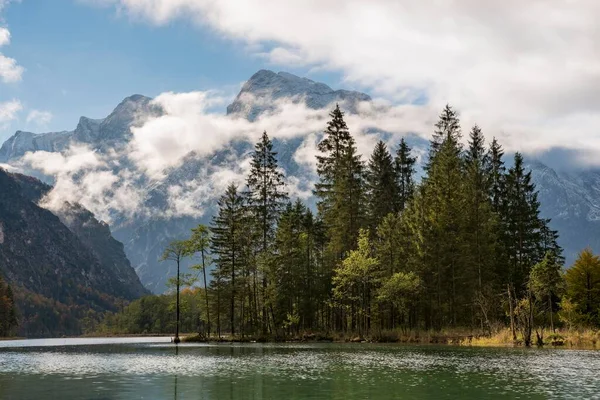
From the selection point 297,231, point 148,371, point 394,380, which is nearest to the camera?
point 394,380

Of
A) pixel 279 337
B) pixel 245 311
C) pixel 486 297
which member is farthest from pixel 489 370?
pixel 245 311

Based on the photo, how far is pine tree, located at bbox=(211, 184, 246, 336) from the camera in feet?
302

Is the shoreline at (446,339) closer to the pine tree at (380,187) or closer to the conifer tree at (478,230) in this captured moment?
the conifer tree at (478,230)

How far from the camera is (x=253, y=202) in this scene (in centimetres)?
9638

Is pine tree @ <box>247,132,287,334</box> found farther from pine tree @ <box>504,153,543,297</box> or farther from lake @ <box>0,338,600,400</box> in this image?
lake @ <box>0,338,600,400</box>

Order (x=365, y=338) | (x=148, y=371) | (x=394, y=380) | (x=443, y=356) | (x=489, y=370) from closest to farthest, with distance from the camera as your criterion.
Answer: (x=394, y=380) < (x=489, y=370) < (x=148, y=371) < (x=443, y=356) < (x=365, y=338)

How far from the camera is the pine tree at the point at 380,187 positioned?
9725 centimetres

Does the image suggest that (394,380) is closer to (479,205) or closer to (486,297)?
(486,297)

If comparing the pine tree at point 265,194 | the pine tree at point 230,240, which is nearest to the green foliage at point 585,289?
the pine tree at point 265,194

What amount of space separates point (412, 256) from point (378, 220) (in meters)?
16.2

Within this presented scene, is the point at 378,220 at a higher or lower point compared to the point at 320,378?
higher

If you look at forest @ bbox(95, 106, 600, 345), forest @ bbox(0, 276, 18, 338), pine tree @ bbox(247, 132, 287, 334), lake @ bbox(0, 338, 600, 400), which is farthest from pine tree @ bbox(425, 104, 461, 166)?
forest @ bbox(0, 276, 18, 338)

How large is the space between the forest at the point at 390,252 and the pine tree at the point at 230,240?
21cm

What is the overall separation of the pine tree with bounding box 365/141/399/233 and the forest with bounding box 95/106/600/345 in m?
0.21
